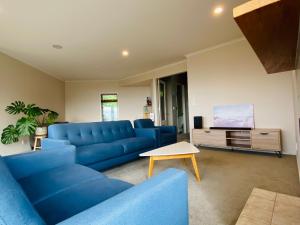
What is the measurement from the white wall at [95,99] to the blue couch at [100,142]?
380 centimetres

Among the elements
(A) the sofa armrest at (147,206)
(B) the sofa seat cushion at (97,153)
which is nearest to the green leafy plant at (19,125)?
(B) the sofa seat cushion at (97,153)

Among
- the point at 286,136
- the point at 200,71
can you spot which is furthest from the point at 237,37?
the point at 286,136

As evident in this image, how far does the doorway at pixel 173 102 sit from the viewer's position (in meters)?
6.66

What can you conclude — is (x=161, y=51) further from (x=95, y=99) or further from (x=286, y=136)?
(x=95, y=99)

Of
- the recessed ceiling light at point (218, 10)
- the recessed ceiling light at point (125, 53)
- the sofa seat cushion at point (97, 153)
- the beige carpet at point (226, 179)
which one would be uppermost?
the recessed ceiling light at point (125, 53)

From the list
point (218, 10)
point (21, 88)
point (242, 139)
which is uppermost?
point (218, 10)

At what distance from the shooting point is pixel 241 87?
3.95 metres

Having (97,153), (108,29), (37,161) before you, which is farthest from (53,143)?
(108,29)

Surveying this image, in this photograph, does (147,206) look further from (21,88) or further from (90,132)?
(21,88)

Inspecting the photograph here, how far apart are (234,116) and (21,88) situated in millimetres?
5576

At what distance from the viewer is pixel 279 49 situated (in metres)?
1.05

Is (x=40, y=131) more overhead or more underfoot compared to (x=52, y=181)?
more overhead

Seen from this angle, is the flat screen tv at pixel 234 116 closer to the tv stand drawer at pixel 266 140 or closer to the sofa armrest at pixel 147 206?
the tv stand drawer at pixel 266 140

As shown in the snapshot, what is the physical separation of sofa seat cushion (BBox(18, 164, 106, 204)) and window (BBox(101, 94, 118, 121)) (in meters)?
6.16
